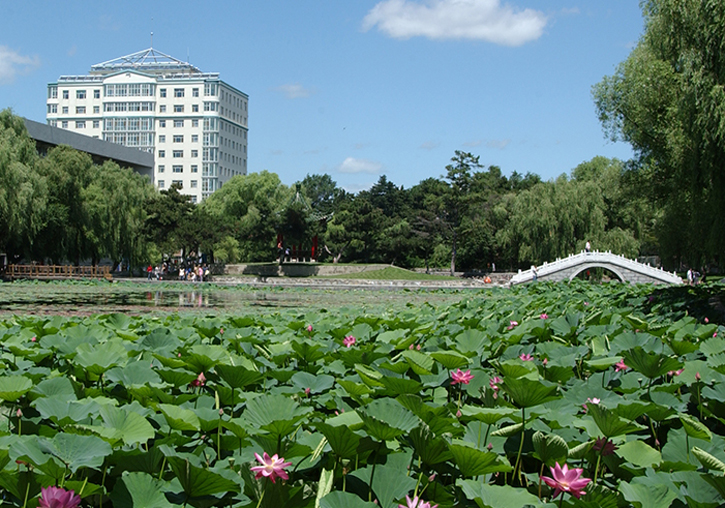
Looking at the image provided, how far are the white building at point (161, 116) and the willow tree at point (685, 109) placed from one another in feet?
228

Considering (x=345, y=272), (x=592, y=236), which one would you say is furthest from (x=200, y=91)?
(x=592, y=236)

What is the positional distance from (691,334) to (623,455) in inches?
99.9

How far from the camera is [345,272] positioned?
4166cm

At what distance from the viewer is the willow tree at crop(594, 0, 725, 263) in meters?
10.4

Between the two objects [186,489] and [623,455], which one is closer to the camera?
[186,489]

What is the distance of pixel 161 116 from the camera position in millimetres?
81000

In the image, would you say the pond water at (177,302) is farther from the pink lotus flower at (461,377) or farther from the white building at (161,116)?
the white building at (161,116)

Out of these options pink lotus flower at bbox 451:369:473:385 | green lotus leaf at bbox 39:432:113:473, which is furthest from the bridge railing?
green lotus leaf at bbox 39:432:113:473

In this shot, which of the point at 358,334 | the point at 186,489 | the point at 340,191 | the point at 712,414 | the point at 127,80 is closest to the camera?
the point at 186,489

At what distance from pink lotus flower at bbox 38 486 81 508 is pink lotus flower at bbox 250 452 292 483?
35 cm

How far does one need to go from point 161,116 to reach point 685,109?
78375mm

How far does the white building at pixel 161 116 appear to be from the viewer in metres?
80.4

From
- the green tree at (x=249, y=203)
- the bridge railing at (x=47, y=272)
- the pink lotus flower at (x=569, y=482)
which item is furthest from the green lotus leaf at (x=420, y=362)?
the green tree at (x=249, y=203)

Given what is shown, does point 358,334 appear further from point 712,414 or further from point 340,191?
point 340,191
